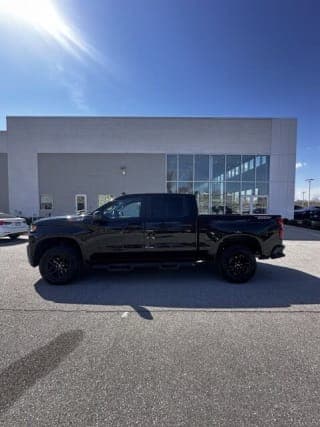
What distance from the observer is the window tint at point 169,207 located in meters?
5.56

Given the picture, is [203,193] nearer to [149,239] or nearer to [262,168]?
[262,168]

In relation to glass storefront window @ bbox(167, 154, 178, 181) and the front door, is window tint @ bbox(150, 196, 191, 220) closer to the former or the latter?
the front door

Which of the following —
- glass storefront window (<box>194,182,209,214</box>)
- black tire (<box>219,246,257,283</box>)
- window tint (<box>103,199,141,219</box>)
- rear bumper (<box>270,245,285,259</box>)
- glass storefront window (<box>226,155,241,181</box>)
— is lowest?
black tire (<box>219,246,257,283</box>)

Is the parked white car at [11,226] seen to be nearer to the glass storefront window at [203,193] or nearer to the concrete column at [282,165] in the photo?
the glass storefront window at [203,193]

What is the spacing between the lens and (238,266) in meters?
Result: 5.39

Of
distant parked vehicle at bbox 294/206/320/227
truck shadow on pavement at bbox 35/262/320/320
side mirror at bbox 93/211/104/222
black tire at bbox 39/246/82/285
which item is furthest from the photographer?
distant parked vehicle at bbox 294/206/320/227

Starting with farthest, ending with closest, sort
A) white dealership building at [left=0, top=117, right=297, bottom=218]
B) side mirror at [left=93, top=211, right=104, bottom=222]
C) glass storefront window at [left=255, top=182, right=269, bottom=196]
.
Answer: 1. glass storefront window at [left=255, top=182, right=269, bottom=196]
2. white dealership building at [left=0, top=117, right=297, bottom=218]
3. side mirror at [left=93, top=211, right=104, bottom=222]

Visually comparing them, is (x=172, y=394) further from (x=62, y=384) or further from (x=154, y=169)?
(x=154, y=169)

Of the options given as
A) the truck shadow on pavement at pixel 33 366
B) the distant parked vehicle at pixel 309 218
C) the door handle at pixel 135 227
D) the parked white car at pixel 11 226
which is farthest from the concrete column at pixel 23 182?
the distant parked vehicle at pixel 309 218

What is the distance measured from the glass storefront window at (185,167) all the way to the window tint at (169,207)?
16.0m

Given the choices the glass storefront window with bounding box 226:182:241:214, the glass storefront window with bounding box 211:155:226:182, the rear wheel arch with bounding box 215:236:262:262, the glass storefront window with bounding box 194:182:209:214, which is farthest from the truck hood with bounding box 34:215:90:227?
the glass storefront window with bounding box 226:182:241:214

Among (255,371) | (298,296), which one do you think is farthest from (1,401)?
(298,296)

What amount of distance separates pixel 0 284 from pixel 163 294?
368 cm

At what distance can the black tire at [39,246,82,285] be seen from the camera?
5234 millimetres
